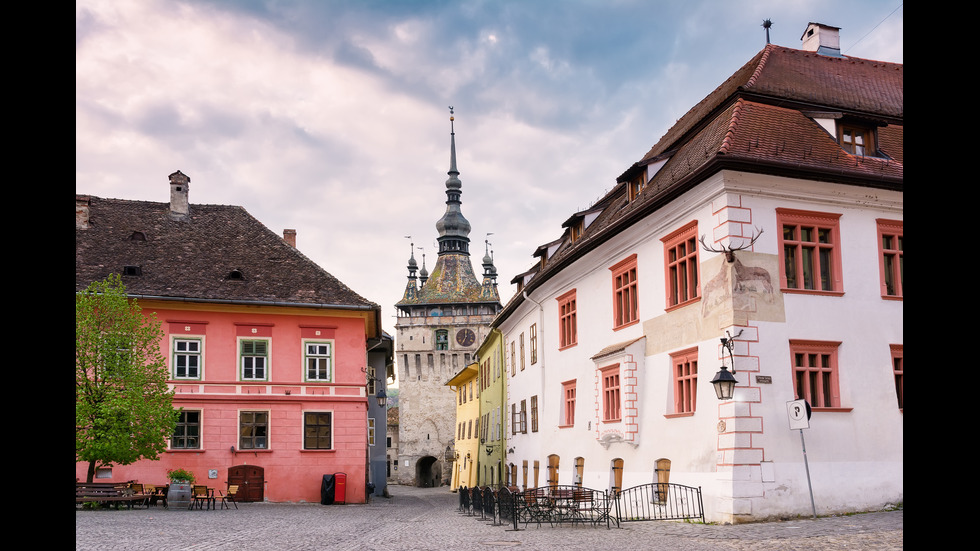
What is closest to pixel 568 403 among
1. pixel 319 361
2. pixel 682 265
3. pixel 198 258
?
Answer: pixel 682 265

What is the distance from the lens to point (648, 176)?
22.1 metres

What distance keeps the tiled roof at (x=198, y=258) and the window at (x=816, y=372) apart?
61.8ft

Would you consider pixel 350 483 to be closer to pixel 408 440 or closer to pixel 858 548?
pixel 858 548

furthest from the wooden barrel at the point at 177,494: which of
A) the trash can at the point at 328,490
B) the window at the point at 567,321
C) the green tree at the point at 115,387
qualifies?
the window at the point at 567,321

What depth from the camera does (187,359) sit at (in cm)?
3181

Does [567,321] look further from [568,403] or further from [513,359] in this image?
[513,359]

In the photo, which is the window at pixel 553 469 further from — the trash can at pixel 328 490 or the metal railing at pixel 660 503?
the trash can at pixel 328 490

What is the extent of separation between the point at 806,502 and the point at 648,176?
9099 mm

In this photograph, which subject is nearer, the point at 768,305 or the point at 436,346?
the point at 768,305

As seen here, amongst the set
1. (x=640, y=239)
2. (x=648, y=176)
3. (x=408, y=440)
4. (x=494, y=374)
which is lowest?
(x=408, y=440)

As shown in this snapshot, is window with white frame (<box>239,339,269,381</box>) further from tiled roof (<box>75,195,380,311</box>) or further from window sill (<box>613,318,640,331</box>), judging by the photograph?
window sill (<box>613,318,640,331</box>)

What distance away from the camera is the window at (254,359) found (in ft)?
106

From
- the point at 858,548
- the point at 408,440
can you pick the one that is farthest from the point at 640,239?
the point at 408,440

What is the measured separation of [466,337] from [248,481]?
61.3 meters
